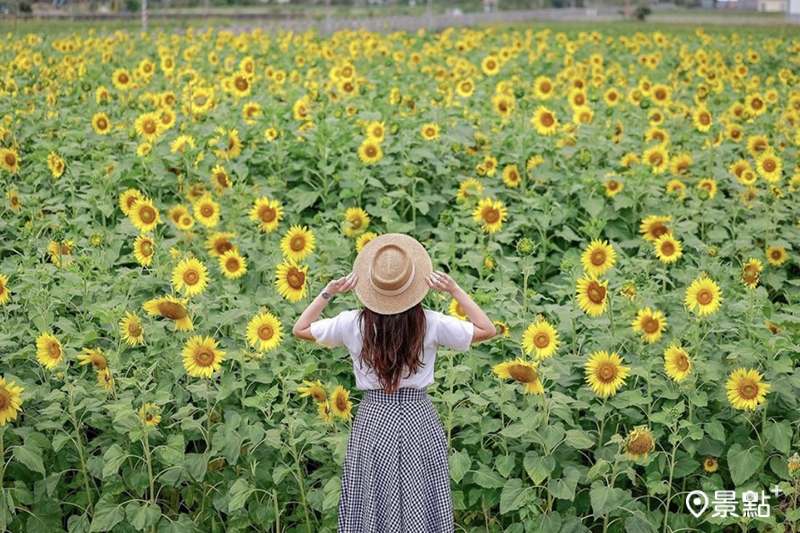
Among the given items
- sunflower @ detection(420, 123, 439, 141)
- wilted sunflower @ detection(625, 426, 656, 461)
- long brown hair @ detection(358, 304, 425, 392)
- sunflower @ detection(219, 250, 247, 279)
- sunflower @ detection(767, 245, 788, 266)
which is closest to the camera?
long brown hair @ detection(358, 304, 425, 392)

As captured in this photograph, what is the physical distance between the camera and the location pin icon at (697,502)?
13.0 feet

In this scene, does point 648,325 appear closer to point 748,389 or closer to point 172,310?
point 748,389

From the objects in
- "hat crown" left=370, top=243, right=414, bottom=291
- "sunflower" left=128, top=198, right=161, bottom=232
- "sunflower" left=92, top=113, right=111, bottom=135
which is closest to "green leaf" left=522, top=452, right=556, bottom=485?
"hat crown" left=370, top=243, right=414, bottom=291

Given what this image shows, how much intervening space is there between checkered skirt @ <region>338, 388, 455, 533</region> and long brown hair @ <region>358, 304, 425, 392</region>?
89mm

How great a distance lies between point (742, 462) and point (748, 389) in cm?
29

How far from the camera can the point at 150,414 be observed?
3.96 m

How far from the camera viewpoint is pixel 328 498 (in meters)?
3.79

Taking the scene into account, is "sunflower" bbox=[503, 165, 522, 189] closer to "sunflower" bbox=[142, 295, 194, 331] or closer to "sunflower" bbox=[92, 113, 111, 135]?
"sunflower" bbox=[92, 113, 111, 135]

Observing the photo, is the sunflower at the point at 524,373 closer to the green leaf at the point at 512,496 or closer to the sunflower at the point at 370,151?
the green leaf at the point at 512,496

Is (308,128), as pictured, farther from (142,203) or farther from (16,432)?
(16,432)

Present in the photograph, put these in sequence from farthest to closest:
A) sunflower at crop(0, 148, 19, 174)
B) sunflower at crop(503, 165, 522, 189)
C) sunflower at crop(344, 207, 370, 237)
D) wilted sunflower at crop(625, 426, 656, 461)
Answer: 1. sunflower at crop(503, 165, 522, 189)
2. sunflower at crop(0, 148, 19, 174)
3. sunflower at crop(344, 207, 370, 237)
4. wilted sunflower at crop(625, 426, 656, 461)

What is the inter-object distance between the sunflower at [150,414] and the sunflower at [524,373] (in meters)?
1.22

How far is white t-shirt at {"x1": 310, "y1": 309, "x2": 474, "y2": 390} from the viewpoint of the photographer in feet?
10.8

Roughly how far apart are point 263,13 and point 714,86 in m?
20.2
